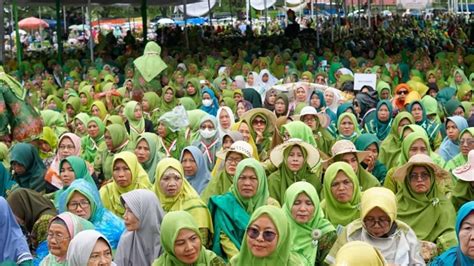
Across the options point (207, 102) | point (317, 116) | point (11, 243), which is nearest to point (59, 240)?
point (11, 243)

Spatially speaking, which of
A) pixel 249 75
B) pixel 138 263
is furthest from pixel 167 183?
pixel 249 75

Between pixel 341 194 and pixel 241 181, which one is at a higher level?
pixel 241 181

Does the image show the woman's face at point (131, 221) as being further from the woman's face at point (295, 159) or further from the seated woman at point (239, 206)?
the woman's face at point (295, 159)

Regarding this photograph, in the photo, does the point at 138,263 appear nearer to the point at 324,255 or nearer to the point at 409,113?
the point at 324,255

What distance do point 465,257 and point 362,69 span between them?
12.3m

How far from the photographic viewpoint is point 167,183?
706 cm

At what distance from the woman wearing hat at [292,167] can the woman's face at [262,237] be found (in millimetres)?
2414

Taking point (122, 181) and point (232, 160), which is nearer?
point (122, 181)

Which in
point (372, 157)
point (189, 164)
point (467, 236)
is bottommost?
point (372, 157)

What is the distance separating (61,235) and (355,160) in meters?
3.13

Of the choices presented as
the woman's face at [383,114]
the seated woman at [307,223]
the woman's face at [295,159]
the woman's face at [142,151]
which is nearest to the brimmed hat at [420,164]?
the seated woman at [307,223]

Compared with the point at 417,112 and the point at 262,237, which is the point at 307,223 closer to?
the point at 262,237

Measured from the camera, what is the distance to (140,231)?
629 centimetres

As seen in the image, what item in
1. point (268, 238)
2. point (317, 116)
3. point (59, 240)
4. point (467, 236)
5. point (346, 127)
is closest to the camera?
point (467, 236)
